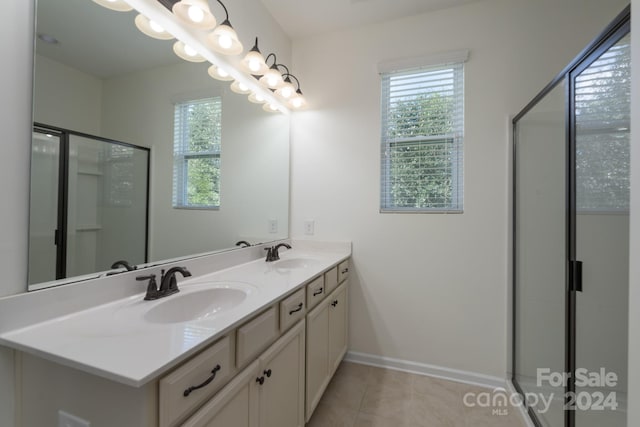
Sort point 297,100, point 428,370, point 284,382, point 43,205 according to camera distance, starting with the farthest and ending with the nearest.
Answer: point 297,100 → point 428,370 → point 284,382 → point 43,205

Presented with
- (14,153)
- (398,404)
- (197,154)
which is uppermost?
(197,154)

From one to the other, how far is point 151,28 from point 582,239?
7.10 ft

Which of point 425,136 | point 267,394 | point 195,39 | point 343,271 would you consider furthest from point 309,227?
point 195,39

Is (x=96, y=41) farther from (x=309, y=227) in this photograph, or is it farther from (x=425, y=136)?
(x=425, y=136)

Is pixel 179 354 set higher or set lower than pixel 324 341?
higher

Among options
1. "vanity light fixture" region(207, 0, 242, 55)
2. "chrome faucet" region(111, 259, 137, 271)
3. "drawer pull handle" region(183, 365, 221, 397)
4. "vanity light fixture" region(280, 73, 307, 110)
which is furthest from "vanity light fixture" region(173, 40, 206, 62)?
"drawer pull handle" region(183, 365, 221, 397)

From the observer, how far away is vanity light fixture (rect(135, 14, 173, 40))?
1171mm

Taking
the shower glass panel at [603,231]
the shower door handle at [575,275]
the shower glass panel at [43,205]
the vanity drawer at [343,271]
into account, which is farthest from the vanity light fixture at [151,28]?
the shower door handle at [575,275]

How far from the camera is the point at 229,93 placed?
1725 mm

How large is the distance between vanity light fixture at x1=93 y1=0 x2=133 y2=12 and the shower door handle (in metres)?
2.24

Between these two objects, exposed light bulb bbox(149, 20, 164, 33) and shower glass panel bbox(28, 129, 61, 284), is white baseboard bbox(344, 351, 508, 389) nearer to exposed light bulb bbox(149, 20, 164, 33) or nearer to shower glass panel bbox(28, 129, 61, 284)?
shower glass panel bbox(28, 129, 61, 284)

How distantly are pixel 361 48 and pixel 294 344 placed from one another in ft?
7.28

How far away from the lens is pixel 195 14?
4.14 feet

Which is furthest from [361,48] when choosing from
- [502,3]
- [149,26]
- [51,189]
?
[51,189]
